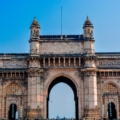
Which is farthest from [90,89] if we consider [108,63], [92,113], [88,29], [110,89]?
[88,29]

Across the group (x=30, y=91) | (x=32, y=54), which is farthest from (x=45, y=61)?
(x=30, y=91)

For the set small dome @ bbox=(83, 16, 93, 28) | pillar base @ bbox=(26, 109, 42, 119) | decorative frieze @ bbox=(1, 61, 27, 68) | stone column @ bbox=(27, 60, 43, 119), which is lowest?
pillar base @ bbox=(26, 109, 42, 119)

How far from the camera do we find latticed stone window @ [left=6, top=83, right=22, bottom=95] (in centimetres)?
4830

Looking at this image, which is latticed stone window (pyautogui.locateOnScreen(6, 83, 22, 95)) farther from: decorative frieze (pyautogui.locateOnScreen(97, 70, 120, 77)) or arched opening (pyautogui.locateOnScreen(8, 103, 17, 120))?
decorative frieze (pyautogui.locateOnScreen(97, 70, 120, 77))

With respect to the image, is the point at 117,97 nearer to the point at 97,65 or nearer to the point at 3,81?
the point at 97,65

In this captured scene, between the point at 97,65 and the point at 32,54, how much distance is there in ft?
34.8

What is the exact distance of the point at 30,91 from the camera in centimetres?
4619

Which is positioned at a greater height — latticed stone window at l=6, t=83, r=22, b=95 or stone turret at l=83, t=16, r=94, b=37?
stone turret at l=83, t=16, r=94, b=37

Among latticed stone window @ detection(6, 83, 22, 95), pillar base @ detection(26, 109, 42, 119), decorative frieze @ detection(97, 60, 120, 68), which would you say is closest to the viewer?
pillar base @ detection(26, 109, 42, 119)

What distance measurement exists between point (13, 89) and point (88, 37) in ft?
48.1

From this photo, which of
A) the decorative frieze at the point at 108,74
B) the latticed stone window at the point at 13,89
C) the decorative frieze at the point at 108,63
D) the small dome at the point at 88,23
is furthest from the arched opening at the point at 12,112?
the small dome at the point at 88,23

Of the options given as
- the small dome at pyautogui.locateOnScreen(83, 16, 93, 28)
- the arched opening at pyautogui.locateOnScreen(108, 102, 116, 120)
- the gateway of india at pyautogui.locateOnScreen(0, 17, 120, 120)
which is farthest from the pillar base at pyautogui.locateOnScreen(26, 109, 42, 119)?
the small dome at pyautogui.locateOnScreen(83, 16, 93, 28)

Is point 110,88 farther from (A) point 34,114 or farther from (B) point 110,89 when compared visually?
(A) point 34,114

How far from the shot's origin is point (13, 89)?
48.5m
